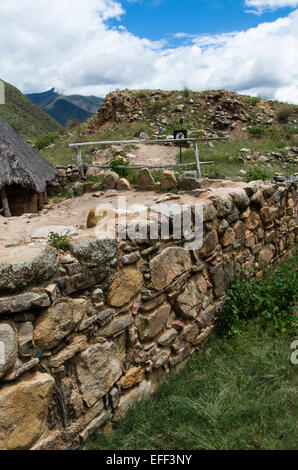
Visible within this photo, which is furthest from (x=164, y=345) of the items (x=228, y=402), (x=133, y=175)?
(x=133, y=175)

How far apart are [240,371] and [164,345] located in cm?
72

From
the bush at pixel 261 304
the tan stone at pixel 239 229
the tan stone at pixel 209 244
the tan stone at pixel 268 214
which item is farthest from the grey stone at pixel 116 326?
the tan stone at pixel 268 214

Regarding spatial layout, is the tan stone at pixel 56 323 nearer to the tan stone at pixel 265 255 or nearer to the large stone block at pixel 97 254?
the large stone block at pixel 97 254

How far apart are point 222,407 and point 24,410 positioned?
1471 mm

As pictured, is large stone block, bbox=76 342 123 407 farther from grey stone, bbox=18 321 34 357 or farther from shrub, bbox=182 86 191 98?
shrub, bbox=182 86 191 98

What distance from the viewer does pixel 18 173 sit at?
244 inches

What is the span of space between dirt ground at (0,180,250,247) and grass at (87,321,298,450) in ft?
4.97

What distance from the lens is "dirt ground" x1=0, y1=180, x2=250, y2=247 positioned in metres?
2.73

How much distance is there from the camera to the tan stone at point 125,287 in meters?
2.42

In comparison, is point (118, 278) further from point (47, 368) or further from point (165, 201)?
point (165, 201)

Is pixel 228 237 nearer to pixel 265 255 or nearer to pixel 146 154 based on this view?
pixel 265 255

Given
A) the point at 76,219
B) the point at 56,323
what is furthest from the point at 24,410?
the point at 76,219

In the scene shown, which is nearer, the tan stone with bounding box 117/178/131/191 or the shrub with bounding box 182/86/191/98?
the tan stone with bounding box 117/178/131/191

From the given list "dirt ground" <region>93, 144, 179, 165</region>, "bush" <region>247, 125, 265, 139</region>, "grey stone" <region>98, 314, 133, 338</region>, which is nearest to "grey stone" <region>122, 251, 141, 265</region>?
"grey stone" <region>98, 314, 133, 338</region>
